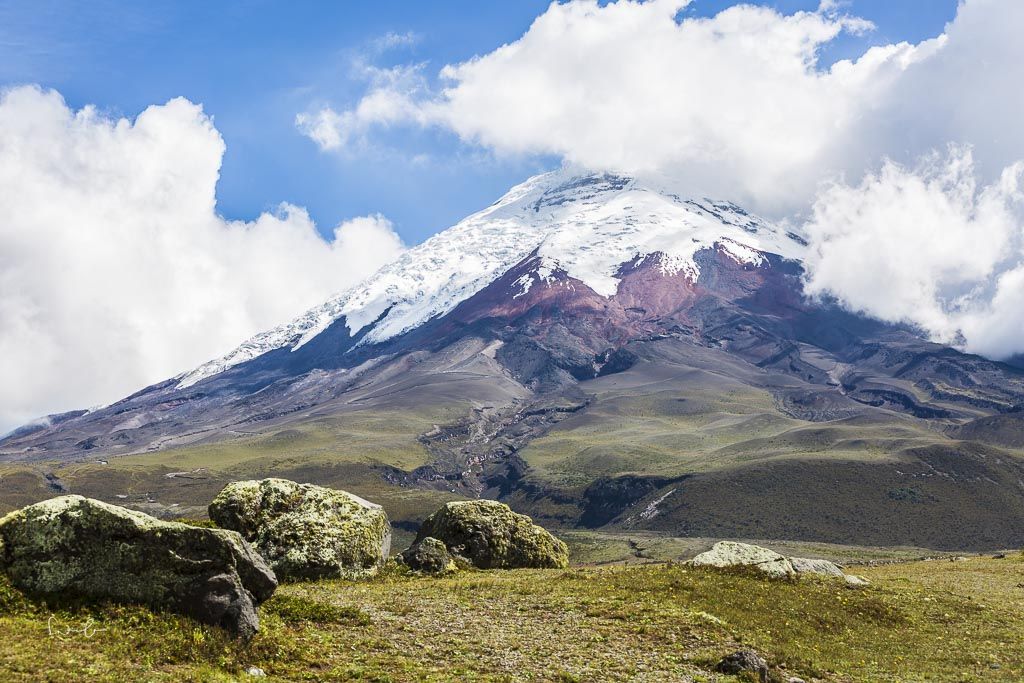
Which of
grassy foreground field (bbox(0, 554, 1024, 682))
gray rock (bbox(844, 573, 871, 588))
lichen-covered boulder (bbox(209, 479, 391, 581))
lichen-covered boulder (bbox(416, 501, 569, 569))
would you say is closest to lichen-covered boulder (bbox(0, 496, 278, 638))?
grassy foreground field (bbox(0, 554, 1024, 682))

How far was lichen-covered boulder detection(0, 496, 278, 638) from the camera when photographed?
23.1m


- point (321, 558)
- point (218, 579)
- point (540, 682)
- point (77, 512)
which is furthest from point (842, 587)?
point (77, 512)

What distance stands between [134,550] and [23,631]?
10.7 feet

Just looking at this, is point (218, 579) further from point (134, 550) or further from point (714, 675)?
point (714, 675)

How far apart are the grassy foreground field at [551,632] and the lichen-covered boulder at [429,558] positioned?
1316 millimetres

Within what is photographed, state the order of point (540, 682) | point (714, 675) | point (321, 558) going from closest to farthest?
1. point (540, 682)
2. point (714, 675)
3. point (321, 558)

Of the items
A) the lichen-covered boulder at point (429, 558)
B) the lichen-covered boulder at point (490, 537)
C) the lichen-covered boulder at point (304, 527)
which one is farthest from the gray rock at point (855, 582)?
the lichen-covered boulder at point (304, 527)

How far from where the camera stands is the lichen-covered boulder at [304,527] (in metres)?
35.1

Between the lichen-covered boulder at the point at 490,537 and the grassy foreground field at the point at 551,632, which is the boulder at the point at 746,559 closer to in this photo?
the grassy foreground field at the point at 551,632

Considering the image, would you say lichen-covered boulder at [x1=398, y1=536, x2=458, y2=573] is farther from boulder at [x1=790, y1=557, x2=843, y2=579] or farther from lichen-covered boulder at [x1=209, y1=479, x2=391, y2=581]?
boulder at [x1=790, y1=557, x2=843, y2=579]

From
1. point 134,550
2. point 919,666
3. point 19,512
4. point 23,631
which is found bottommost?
point 919,666

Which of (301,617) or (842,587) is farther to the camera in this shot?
(842,587)

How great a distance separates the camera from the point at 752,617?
30562mm

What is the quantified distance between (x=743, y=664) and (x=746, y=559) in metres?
13.9
